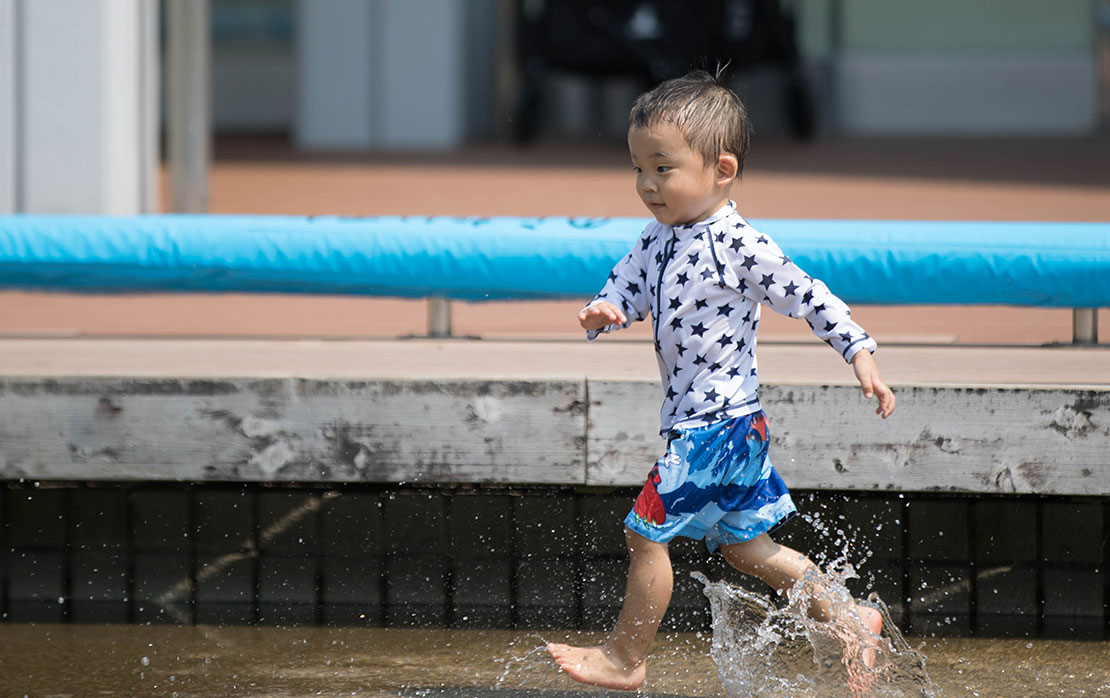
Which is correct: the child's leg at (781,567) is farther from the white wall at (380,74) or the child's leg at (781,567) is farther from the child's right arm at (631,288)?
the white wall at (380,74)

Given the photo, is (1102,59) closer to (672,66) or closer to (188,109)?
(672,66)

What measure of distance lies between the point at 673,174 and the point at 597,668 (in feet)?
3.19

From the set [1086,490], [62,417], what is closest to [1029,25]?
[1086,490]

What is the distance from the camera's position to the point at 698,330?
8.77 feet

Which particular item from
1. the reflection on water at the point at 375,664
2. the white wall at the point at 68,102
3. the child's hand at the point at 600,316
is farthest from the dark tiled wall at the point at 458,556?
the white wall at the point at 68,102

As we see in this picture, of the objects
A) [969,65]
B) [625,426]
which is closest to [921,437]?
[625,426]

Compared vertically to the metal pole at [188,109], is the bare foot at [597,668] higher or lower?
lower

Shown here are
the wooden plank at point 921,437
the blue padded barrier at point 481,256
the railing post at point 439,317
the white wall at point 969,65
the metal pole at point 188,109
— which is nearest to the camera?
the wooden plank at point 921,437

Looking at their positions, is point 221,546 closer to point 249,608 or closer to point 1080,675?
point 249,608

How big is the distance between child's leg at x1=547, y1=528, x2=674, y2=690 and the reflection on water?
258mm

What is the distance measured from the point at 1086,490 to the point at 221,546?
7.15 feet

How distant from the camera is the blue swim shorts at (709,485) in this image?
266 cm

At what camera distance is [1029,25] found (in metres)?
12.3

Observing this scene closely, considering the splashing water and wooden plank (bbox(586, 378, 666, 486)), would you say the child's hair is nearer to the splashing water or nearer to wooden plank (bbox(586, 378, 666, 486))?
wooden plank (bbox(586, 378, 666, 486))
